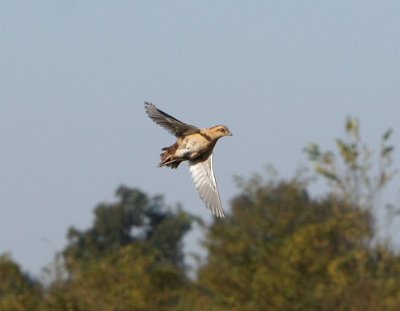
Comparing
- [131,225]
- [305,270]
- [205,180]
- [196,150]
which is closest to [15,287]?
[305,270]

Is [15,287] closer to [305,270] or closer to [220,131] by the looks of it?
[305,270]

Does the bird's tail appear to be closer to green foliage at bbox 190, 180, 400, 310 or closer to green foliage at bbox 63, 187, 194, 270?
green foliage at bbox 190, 180, 400, 310

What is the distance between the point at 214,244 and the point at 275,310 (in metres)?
3.15

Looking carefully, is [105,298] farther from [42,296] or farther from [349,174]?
[349,174]

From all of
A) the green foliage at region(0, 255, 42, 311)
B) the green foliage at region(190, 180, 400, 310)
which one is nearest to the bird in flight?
the green foliage at region(190, 180, 400, 310)

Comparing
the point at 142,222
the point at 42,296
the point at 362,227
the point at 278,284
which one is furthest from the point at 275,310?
the point at 142,222

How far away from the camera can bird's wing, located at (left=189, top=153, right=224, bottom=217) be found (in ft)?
59.1

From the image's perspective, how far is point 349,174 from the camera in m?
24.5

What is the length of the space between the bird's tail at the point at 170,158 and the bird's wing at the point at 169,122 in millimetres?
152

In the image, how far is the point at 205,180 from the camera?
18.1 metres

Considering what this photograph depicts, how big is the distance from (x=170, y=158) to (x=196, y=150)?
289 millimetres

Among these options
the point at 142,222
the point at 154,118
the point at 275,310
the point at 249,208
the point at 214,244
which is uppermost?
the point at 142,222

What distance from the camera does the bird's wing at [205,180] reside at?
18016mm

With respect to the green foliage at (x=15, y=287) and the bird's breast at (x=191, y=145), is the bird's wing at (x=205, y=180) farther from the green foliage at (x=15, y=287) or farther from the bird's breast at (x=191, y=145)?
the green foliage at (x=15, y=287)
